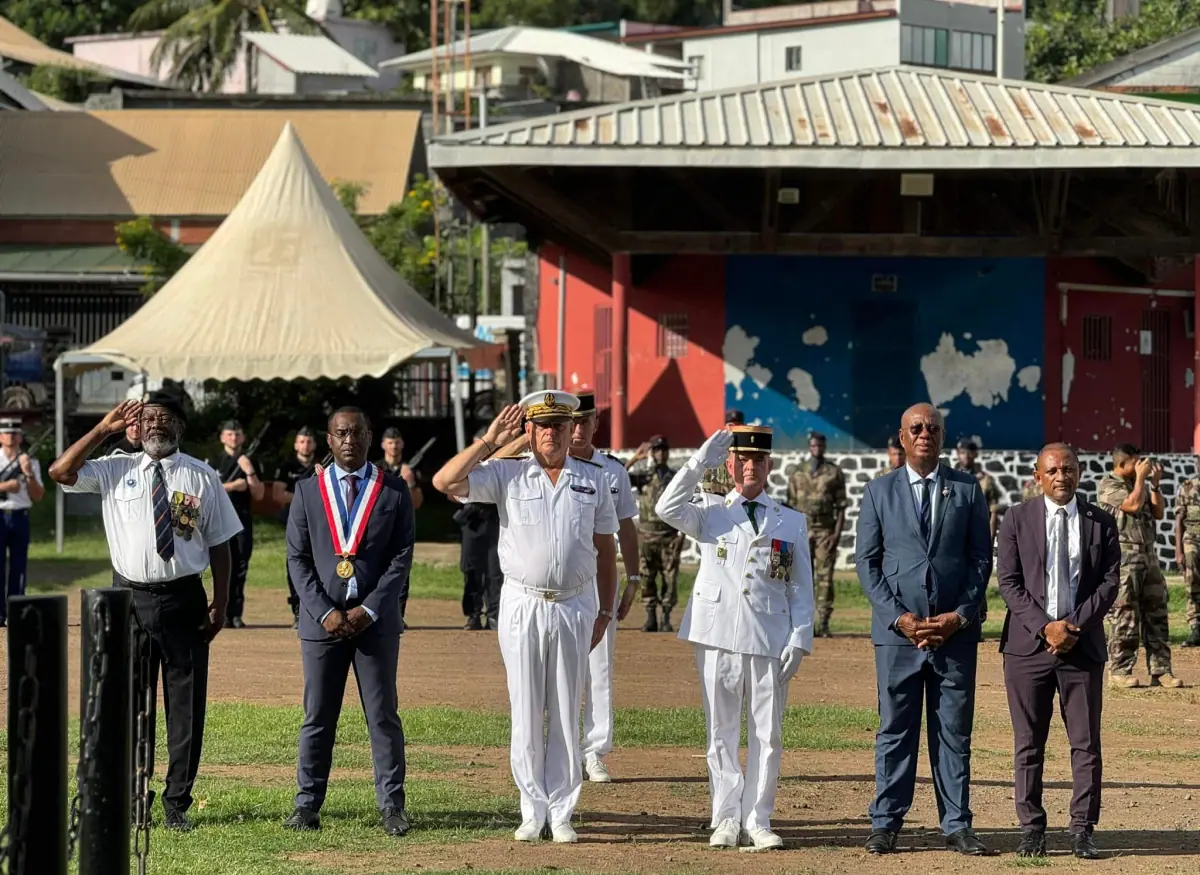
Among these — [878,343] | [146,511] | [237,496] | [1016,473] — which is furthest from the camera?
[878,343]

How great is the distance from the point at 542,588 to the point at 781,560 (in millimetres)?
1164

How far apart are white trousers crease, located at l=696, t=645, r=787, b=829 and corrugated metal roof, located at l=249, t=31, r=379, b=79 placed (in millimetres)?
58730

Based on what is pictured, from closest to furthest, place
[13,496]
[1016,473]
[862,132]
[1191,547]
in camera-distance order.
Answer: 1. [13,496]
2. [1191,547]
3. [862,132]
4. [1016,473]

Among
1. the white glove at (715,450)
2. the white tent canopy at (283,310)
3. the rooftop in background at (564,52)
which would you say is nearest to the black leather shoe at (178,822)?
the white glove at (715,450)

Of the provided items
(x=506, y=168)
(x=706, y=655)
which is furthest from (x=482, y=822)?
(x=506, y=168)

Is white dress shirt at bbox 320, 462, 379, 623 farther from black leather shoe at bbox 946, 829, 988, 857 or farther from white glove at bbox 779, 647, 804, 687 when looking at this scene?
black leather shoe at bbox 946, 829, 988, 857

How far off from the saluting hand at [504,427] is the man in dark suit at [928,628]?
176 cm

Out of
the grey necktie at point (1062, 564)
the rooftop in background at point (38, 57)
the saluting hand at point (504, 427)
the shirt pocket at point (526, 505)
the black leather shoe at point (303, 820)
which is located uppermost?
the rooftop in background at point (38, 57)

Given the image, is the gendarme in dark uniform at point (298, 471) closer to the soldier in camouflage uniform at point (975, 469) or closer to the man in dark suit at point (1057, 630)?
the man in dark suit at point (1057, 630)

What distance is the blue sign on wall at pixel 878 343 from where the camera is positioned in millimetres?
25328

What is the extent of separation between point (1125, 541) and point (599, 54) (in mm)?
52455

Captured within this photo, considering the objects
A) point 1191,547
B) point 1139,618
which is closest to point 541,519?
point 1139,618

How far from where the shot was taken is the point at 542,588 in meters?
9.48

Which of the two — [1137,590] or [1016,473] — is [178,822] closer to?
[1137,590]
